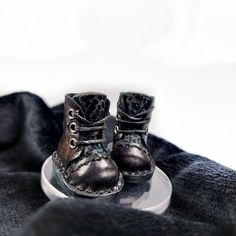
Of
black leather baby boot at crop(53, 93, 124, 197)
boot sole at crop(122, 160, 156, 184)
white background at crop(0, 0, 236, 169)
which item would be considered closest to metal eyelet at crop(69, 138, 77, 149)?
black leather baby boot at crop(53, 93, 124, 197)

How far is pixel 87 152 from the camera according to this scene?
27.2 inches

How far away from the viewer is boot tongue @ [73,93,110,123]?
0.69 metres

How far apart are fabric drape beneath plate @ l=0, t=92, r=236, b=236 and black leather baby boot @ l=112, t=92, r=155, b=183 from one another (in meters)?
0.09

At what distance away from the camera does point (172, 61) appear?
1021 millimetres

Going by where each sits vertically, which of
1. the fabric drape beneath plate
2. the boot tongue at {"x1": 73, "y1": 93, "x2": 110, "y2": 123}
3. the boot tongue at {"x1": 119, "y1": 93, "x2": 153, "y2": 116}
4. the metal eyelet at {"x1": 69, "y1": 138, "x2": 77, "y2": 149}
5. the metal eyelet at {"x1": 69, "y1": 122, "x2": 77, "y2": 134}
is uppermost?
the boot tongue at {"x1": 73, "y1": 93, "x2": 110, "y2": 123}

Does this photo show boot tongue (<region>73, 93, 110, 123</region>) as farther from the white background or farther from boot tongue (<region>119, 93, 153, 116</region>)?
the white background

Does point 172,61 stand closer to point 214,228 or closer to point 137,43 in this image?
point 137,43

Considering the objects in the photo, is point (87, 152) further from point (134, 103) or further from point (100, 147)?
point (134, 103)

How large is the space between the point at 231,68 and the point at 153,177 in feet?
1.24

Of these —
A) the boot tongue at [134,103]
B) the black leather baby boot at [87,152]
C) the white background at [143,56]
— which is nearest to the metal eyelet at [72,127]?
the black leather baby boot at [87,152]

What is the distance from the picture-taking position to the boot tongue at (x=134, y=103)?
2.53 feet

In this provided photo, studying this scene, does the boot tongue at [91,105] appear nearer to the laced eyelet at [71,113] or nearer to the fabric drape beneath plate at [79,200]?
the laced eyelet at [71,113]

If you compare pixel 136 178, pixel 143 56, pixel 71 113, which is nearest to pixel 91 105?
pixel 71 113

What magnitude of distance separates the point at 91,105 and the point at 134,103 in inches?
4.3
